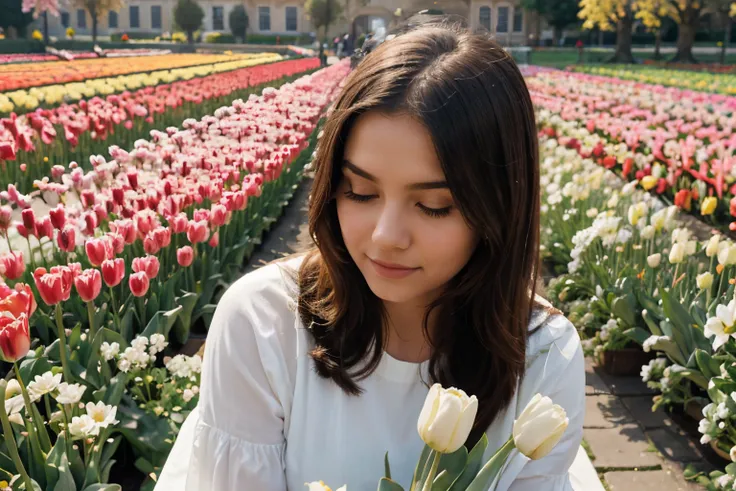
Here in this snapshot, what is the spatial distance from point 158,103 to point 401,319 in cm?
817

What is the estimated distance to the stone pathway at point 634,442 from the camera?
8.96ft

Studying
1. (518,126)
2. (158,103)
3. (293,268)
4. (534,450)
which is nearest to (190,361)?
(293,268)

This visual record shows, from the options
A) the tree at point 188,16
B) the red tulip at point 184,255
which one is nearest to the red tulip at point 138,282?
the red tulip at point 184,255

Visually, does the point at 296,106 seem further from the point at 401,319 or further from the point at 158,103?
the point at 401,319

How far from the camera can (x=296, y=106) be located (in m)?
8.32

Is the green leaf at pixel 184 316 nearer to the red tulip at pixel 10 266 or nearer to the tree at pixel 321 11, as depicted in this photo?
the red tulip at pixel 10 266

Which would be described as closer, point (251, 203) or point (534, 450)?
point (534, 450)

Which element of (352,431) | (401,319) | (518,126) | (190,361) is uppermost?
(518,126)

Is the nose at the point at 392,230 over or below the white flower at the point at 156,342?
over

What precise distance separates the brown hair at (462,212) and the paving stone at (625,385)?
199 centimetres

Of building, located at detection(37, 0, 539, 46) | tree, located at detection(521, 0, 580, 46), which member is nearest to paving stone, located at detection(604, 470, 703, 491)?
tree, located at detection(521, 0, 580, 46)

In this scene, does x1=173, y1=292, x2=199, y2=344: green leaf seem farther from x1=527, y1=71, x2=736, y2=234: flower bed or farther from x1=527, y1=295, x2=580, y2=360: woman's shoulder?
x1=527, y1=71, x2=736, y2=234: flower bed

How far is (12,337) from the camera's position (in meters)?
1.58

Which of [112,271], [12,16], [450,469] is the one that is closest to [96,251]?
[112,271]
